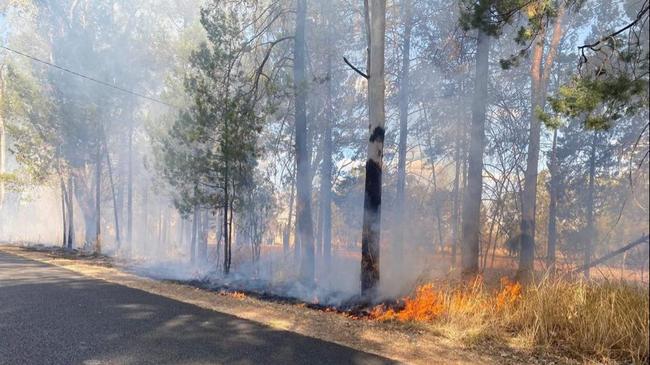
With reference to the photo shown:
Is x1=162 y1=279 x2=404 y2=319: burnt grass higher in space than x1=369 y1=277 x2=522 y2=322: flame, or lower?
lower

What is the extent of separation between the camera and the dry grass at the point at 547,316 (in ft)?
14.7

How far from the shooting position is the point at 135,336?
485cm

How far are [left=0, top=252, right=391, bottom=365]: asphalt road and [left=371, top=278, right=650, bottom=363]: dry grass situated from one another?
78.7 inches

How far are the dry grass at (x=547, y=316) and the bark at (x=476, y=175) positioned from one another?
1.82m

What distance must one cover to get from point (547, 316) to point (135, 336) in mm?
4944

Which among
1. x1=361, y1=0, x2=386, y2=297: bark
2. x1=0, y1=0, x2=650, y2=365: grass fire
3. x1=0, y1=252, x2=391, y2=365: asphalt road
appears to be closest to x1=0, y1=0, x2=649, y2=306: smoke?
x1=0, y1=0, x2=650, y2=365: grass fire

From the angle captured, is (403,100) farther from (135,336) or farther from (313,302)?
(135,336)

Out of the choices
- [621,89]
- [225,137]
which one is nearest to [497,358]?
[621,89]

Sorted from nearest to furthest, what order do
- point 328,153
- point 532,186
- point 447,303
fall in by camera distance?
1. point 447,303
2. point 532,186
3. point 328,153

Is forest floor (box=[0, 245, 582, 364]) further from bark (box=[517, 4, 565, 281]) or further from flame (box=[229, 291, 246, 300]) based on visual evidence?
bark (box=[517, 4, 565, 281])

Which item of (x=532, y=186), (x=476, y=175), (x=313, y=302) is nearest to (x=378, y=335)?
(x=313, y=302)

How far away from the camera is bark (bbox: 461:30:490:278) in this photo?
896 centimetres

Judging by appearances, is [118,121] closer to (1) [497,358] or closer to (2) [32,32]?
(2) [32,32]

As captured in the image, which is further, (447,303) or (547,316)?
(447,303)
